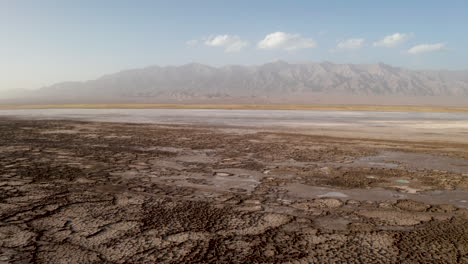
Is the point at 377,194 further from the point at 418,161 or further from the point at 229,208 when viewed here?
the point at 418,161

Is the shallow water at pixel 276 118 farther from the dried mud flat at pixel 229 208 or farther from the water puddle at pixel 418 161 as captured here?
the dried mud flat at pixel 229 208

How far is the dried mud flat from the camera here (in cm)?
313

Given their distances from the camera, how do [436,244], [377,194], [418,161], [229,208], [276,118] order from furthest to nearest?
[276,118]
[418,161]
[377,194]
[229,208]
[436,244]

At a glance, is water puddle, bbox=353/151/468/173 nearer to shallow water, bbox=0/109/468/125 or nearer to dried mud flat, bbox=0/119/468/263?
dried mud flat, bbox=0/119/468/263

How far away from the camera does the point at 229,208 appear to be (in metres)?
4.44

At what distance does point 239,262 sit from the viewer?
9.53 feet

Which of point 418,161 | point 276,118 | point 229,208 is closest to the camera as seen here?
point 229,208

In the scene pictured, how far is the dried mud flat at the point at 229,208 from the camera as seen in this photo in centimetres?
313

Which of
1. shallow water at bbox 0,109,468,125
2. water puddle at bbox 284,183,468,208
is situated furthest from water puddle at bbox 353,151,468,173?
shallow water at bbox 0,109,468,125

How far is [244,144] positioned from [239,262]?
26.8 feet

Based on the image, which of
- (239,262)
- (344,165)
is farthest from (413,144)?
(239,262)

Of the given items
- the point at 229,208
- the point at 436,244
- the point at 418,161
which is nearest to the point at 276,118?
the point at 418,161

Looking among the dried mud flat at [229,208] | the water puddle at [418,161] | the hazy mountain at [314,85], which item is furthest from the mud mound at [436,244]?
the hazy mountain at [314,85]

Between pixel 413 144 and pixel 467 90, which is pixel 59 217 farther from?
pixel 467 90
